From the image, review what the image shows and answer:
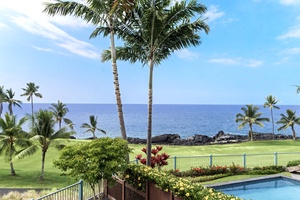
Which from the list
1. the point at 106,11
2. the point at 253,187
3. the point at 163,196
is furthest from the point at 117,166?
the point at 253,187

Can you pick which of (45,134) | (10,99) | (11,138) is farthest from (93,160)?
(10,99)

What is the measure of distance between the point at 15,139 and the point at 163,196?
19.4 metres

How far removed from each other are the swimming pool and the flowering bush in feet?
20.9

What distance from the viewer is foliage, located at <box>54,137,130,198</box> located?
9375 millimetres

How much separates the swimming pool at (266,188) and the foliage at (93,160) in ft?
25.6

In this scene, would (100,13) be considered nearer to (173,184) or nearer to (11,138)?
(173,184)

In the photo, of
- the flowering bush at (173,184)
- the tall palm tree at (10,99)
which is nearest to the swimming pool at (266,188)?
the flowering bush at (173,184)

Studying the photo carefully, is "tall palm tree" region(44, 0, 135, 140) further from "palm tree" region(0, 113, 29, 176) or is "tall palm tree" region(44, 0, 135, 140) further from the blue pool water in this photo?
"palm tree" region(0, 113, 29, 176)

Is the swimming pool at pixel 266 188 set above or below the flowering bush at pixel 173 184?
below

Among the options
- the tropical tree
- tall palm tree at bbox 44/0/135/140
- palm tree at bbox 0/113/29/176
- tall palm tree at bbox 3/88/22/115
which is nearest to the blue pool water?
tall palm tree at bbox 44/0/135/140

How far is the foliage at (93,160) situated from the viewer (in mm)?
9375

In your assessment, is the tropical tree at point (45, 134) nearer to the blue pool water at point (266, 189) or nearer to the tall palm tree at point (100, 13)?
the tall palm tree at point (100, 13)

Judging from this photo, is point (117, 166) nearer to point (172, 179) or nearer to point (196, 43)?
point (172, 179)

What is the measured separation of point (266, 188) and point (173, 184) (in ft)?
31.8
